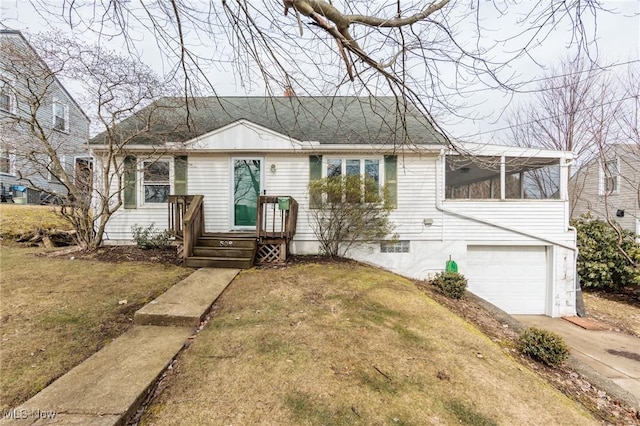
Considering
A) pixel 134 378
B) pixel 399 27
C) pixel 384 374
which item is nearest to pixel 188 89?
pixel 399 27

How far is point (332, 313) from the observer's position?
3.98 metres

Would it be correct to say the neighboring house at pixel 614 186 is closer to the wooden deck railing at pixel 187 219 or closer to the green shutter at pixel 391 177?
the green shutter at pixel 391 177

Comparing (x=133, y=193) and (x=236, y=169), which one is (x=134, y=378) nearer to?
(x=236, y=169)

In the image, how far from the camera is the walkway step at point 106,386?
6.26ft

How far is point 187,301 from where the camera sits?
399 cm

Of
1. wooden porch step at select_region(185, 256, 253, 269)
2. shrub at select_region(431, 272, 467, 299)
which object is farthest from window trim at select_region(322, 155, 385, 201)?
wooden porch step at select_region(185, 256, 253, 269)

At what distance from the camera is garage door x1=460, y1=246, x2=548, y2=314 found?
25.6 ft

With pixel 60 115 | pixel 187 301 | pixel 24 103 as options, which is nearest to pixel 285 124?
pixel 187 301

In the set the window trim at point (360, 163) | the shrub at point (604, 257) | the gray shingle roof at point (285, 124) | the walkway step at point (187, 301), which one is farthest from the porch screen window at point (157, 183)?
the shrub at point (604, 257)

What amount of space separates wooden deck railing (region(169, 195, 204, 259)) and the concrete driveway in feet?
23.7

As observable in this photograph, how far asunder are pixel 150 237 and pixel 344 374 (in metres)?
6.82

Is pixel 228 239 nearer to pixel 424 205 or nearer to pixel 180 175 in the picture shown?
pixel 180 175

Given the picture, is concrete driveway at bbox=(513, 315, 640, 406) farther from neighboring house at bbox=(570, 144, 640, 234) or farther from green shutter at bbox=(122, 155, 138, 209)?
green shutter at bbox=(122, 155, 138, 209)

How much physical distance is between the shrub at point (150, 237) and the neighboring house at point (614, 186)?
13.4 meters
